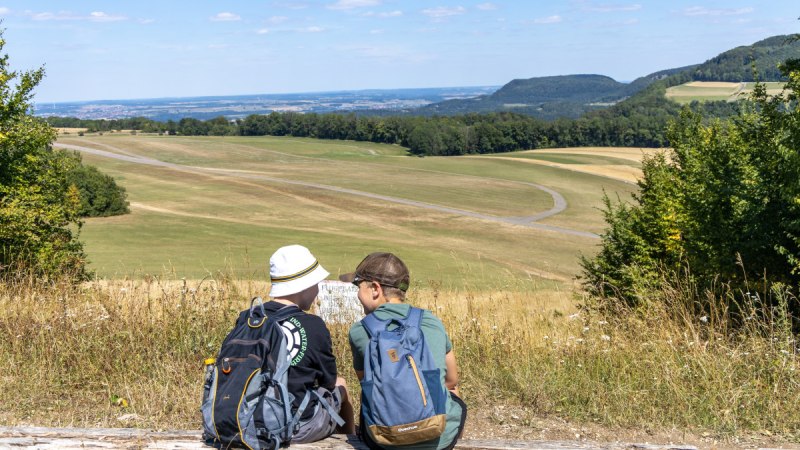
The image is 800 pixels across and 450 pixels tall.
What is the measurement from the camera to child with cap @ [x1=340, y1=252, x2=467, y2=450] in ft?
11.3

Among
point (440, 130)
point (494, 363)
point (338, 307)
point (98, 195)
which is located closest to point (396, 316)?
point (494, 363)

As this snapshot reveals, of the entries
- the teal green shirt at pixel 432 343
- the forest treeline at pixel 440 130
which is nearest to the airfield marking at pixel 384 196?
the forest treeline at pixel 440 130

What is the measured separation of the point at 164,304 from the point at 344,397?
2589mm

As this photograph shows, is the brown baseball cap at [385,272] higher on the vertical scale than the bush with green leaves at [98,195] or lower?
higher

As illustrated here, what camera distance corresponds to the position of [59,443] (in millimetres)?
3441

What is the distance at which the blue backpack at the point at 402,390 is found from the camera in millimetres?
3166

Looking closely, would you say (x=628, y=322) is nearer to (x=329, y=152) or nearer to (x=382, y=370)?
(x=382, y=370)

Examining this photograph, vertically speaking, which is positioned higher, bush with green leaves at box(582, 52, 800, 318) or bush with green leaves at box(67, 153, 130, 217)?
bush with green leaves at box(582, 52, 800, 318)

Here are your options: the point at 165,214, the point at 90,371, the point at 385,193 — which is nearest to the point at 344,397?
the point at 90,371

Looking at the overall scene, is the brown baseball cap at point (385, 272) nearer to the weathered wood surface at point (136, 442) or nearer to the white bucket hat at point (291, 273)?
the white bucket hat at point (291, 273)

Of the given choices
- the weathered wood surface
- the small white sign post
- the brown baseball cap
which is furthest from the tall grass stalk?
the brown baseball cap

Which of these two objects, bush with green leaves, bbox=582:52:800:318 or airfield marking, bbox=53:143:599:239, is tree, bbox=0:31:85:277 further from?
airfield marking, bbox=53:143:599:239

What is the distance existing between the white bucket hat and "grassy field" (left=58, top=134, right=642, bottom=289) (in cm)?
1234

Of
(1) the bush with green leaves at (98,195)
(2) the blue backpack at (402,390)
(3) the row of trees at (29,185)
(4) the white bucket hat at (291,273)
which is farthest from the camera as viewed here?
(1) the bush with green leaves at (98,195)
